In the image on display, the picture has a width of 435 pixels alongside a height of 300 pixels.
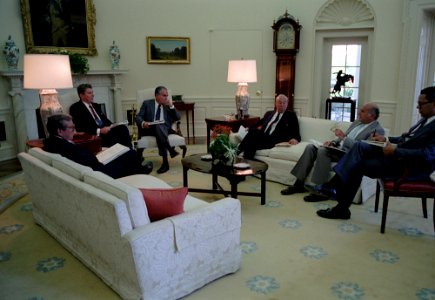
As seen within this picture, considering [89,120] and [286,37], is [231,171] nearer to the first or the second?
[89,120]

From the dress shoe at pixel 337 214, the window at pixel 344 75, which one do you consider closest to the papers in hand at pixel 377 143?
the dress shoe at pixel 337 214

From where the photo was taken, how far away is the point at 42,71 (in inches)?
151

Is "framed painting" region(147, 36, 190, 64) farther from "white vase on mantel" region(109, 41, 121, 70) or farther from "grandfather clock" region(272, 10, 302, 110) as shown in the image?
"grandfather clock" region(272, 10, 302, 110)

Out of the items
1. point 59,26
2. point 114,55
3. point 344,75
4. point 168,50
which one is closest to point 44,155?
point 59,26

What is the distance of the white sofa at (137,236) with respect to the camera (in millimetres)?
2029

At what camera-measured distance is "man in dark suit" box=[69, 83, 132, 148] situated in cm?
478

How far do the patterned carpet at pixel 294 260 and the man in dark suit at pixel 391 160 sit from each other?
270 millimetres

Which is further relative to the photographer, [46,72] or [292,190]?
[292,190]

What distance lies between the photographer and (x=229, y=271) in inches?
97.7

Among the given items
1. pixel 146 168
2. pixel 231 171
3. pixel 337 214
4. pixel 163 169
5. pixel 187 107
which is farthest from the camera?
pixel 187 107

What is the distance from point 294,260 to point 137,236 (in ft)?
4.13

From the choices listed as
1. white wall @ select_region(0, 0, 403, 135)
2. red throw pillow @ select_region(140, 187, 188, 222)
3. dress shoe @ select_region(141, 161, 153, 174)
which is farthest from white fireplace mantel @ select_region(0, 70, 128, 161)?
red throw pillow @ select_region(140, 187, 188, 222)

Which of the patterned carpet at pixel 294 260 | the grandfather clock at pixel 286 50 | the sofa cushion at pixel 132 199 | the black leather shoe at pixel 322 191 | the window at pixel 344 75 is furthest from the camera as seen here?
the window at pixel 344 75

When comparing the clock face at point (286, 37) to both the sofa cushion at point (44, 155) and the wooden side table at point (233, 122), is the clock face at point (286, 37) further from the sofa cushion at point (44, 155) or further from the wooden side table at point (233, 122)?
the sofa cushion at point (44, 155)
